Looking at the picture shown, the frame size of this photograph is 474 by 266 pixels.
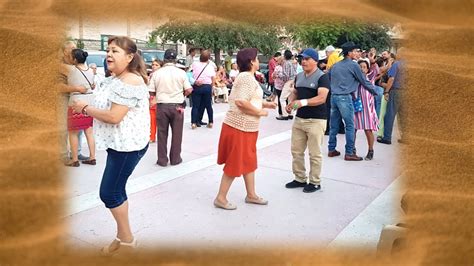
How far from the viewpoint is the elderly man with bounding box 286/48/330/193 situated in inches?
155

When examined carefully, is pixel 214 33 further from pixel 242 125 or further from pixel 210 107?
pixel 210 107

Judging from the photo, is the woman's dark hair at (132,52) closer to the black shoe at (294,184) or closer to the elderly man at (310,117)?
the elderly man at (310,117)

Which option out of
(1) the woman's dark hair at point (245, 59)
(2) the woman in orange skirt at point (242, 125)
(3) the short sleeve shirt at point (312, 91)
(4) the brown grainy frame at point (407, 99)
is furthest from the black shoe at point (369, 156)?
(4) the brown grainy frame at point (407, 99)

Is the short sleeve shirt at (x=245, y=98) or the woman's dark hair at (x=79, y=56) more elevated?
the woman's dark hair at (x=79, y=56)

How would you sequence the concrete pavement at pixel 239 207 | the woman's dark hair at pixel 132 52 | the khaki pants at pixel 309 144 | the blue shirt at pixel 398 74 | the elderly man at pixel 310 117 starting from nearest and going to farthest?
1. the blue shirt at pixel 398 74
2. the woman's dark hair at pixel 132 52
3. the concrete pavement at pixel 239 207
4. the elderly man at pixel 310 117
5. the khaki pants at pixel 309 144

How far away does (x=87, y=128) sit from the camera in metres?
4.68

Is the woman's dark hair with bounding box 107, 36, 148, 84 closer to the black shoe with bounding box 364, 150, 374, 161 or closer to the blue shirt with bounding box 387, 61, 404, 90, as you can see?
the blue shirt with bounding box 387, 61, 404, 90

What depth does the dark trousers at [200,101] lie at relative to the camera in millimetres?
6863

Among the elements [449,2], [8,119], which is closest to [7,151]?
[8,119]

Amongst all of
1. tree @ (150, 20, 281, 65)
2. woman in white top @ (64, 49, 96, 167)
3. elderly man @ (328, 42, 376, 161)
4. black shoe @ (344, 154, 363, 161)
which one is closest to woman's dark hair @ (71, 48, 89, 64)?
woman in white top @ (64, 49, 96, 167)

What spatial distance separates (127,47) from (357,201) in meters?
2.56

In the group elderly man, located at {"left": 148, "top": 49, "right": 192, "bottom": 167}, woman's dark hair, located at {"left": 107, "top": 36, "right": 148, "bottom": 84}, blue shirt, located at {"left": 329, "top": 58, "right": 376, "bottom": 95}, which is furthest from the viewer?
blue shirt, located at {"left": 329, "top": 58, "right": 376, "bottom": 95}

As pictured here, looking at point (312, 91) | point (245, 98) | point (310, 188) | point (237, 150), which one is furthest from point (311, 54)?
point (310, 188)

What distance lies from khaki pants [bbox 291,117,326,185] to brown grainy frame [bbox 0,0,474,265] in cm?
178
